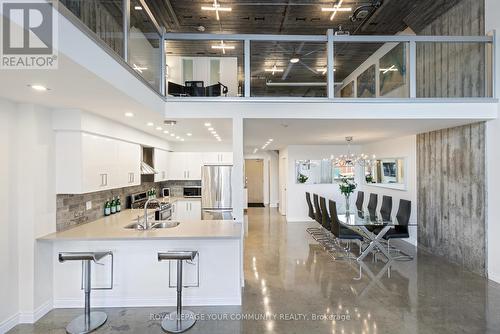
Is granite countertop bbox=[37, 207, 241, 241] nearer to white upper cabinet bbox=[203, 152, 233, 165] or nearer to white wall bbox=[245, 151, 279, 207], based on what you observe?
white upper cabinet bbox=[203, 152, 233, 165]

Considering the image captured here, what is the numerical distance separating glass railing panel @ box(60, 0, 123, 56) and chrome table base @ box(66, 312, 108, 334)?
9.20 feet

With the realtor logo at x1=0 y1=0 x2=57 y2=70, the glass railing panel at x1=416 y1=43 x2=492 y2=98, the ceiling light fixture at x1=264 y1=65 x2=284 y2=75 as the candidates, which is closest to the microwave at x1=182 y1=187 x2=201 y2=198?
the ceiling light fixture at x1=264 y1=65 x2=284 y2=75

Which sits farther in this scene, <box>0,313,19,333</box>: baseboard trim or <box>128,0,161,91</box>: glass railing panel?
<box>128,0,161,91</box>: glass railing panel

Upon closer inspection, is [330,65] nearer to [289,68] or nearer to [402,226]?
[289,68]

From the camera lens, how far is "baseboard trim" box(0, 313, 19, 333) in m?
2.91

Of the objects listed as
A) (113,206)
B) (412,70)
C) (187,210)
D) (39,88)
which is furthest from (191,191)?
(412,70)

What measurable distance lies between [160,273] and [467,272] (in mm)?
4546

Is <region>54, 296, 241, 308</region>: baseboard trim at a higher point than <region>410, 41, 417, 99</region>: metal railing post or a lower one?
lower

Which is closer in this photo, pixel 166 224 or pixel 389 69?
pixel 166 224

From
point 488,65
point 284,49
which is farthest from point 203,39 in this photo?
point 488,65

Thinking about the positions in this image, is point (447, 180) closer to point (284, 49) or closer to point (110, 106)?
point (284, 49)

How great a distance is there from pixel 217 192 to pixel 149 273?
132 inches

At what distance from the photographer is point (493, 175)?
414 cm

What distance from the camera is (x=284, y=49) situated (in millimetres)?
4891
